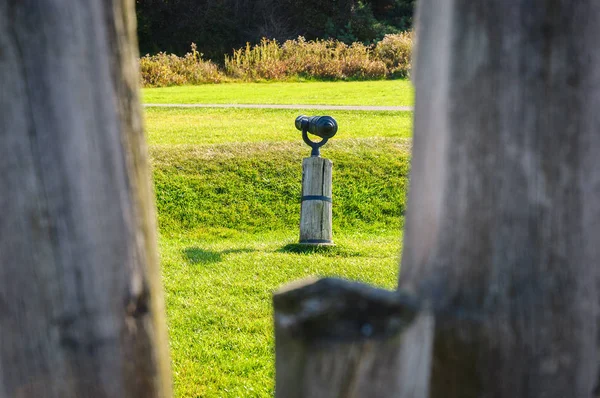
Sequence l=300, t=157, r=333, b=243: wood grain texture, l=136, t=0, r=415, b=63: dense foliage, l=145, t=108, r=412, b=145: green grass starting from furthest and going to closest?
l=136, t=0, r=415, b=63: dense foliage
l=145, t=108, r=412, b=145: green grass
l=300, t=157, r=333, b=243: wood grain texture

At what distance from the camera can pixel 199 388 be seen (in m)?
3.89

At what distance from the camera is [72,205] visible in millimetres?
928

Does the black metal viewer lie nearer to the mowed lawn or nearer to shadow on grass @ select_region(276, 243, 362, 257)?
shadow on grass @ select_region(276, 243, 362, 257)

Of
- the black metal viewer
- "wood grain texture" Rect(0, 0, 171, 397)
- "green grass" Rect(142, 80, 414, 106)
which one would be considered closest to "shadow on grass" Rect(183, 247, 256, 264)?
the black metal viewer

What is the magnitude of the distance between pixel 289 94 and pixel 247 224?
8901 millimetres

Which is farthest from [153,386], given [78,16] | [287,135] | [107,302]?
[287,135]

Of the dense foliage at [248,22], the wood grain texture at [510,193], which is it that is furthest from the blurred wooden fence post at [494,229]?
the dense foliage at [248,22]

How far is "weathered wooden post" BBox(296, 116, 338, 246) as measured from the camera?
688 cm

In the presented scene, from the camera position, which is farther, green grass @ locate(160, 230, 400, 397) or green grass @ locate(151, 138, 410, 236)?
green grass @ locate(151, 138, 410, 236)

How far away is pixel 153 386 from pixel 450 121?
547 mm

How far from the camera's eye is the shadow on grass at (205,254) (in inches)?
254

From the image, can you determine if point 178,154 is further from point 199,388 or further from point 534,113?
point 534,113

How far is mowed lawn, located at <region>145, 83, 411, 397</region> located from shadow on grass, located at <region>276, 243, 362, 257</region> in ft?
0.06

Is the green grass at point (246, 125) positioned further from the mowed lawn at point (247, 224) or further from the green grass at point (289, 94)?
the green grass at point (289, 94)
